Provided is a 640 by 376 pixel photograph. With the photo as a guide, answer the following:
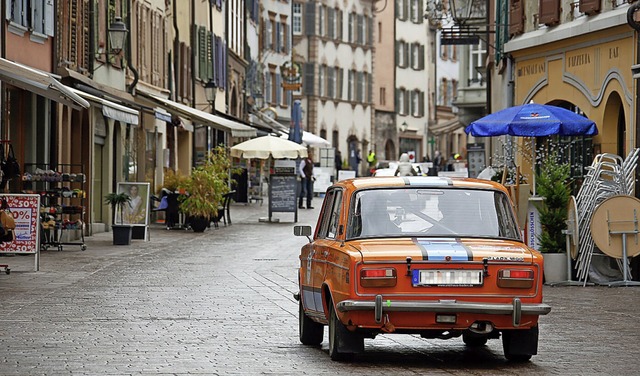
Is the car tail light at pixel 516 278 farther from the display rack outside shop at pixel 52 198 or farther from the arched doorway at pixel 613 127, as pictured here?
the display rack outside shop at pixel 52 198

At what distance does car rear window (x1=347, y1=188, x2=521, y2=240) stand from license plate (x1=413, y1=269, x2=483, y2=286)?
2.43 feet

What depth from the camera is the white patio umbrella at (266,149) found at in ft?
141

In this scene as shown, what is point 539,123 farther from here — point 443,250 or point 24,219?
point 443,250

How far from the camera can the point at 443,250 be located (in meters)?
12.0

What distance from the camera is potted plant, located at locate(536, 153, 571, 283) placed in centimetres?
2205

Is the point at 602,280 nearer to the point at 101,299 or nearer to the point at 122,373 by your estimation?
the point at 101,299

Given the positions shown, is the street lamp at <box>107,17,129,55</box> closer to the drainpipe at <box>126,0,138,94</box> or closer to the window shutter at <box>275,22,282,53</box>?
the drainpipe at <box>126,0,138,94</box>

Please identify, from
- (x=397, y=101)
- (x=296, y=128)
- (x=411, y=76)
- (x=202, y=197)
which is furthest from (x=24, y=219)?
(x=411, y=76)

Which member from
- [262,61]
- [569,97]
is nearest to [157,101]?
[569,97]

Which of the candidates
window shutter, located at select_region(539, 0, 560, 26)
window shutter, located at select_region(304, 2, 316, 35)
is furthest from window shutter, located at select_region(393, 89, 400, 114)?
window shutter, located at select_region(539, 0, 560, 26)

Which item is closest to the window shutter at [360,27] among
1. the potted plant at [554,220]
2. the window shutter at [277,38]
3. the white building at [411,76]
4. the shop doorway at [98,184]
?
the white building at [411,76]

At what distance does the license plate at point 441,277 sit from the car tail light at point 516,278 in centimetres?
25

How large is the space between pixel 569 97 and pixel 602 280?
7724 millimetres

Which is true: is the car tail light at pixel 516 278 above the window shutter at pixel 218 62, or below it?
below
